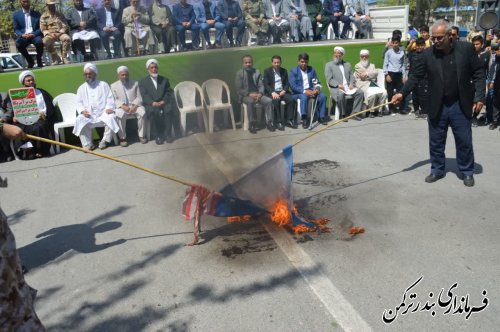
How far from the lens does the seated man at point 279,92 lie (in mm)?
10493

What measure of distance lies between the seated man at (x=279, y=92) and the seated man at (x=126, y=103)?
2902 mm

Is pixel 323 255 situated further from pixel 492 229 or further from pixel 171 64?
pixel 171 64

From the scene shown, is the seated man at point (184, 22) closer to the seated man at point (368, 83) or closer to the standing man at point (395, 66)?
the seated man at point (368, 83)

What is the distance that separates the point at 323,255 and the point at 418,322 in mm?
1242

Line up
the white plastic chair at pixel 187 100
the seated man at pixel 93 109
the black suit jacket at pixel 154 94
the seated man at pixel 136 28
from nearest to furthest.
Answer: the seated man at pixel 93 109 < the black suit jacket at pixel 154 94 < the white plastic chair at pixel 187 100 < the seated man at pixel 136 28

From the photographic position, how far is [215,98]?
1052 cm

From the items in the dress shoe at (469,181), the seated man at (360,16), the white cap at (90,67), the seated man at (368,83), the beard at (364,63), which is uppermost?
the seated man at (360,16)

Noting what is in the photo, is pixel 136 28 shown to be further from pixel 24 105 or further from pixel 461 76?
pixel 461 76

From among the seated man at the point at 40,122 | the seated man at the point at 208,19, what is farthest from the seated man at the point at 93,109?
the seated man at the point at 208,19

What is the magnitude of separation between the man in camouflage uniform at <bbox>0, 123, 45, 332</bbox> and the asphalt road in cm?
149

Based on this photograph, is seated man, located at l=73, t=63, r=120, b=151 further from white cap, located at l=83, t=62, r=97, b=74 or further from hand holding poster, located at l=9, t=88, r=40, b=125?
hand holding poster, located at l=9, t=88, r=40, b=125

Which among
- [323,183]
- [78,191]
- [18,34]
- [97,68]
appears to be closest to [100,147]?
[97,68]

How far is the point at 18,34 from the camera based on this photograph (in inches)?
421

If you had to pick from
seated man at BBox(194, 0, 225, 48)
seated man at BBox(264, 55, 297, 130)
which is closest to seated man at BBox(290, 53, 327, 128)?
seated man at BBox(264, 55, 297, 130)
